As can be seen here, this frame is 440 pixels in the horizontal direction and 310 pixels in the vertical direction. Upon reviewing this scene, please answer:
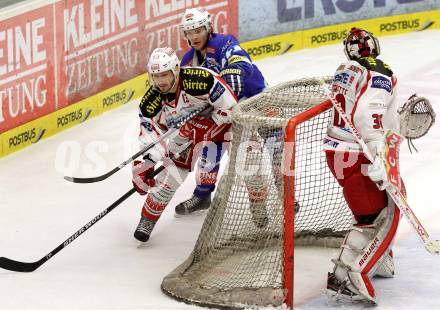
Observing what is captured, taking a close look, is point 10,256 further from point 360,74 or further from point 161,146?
point 360,74

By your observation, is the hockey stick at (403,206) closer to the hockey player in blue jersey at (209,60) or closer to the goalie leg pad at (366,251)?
the goalie leg pad at (366,251)

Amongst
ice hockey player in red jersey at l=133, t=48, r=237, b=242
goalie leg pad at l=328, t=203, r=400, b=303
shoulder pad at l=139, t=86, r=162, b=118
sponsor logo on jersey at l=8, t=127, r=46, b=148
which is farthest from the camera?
sponsor logo on jersey at l=8, t=127, r=46, b=148

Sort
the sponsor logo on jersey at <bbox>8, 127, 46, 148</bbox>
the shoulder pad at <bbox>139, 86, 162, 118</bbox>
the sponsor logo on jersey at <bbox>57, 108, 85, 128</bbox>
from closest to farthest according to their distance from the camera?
the shoulder pad at <bbox>139, 86, 162, 118</bbox> → the sponsor logo on jersey at <bbox>8, 127, 46, 148</bbox> → the sponsor logo on jersey at <bbox>57, 108, 85, 128</bbox>

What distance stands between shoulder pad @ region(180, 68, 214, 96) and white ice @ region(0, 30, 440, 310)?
861 millimetres

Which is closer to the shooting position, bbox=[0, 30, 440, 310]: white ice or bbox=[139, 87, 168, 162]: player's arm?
bbox=[0, 30, 440, 310]: white ice

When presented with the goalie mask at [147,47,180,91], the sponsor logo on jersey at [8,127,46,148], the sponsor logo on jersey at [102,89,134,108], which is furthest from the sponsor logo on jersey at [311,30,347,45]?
the goalie mask at [147,47,180,91]

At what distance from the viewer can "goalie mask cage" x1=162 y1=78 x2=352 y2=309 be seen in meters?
5.26

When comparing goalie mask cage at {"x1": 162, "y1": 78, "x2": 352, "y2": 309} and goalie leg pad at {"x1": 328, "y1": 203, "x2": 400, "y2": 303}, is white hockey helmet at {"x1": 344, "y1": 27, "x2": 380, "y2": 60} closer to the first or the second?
goalie mask cage at {"x1": 162, "y1": 78, "x2": 352, "y2": 309}

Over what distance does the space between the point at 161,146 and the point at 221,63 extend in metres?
0.70

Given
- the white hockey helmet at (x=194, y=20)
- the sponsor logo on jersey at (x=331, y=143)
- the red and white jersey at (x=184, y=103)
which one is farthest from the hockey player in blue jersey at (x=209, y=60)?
the sponsor logo on jersey at (x=331, y=143)

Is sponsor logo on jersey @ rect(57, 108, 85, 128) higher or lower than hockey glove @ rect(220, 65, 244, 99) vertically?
lower

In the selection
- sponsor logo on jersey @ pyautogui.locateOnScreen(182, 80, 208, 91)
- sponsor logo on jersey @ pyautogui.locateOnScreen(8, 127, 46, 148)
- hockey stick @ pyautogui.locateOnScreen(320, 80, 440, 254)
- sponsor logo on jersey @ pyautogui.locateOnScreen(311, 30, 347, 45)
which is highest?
sponsor logo on jersey @ pyautogui.locateOnScreen(182, 80, 208, 91)

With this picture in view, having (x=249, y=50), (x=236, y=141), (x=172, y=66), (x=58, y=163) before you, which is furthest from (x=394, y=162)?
(x=249, y=50)

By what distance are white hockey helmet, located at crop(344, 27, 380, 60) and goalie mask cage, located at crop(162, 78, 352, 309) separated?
29 centimetres
